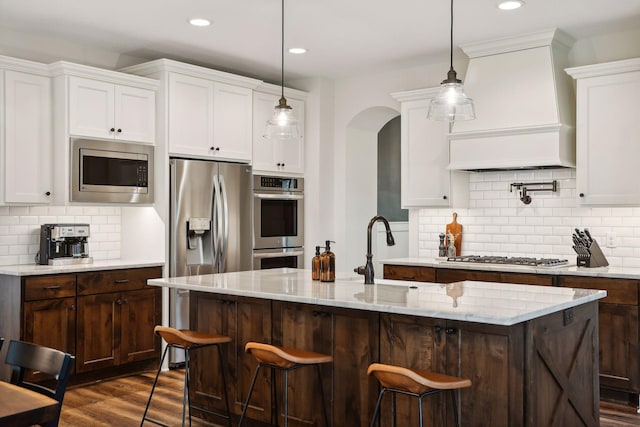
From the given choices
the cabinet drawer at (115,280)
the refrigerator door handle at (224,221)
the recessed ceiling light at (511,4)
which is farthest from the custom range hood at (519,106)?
the cabinet drawer at (115,280)

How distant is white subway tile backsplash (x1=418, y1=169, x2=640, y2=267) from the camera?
5.33m

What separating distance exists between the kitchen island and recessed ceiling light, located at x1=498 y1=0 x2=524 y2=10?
2.03 m

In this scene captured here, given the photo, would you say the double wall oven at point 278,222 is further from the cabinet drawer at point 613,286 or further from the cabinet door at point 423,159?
the cabinet drawer at point 613,286

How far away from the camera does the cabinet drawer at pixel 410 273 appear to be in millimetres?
5676

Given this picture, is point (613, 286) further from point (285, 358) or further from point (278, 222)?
point (278, 222)

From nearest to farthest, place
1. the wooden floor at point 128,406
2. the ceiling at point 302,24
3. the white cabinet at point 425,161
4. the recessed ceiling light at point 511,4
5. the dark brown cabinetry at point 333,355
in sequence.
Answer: the dark brown cabinetry at point 333,355 < the wooden floor at point 128,406 < the recessed ceiling light at point 511,4 < the ceiling at point 302,24 < the white cabinet at point 425,161

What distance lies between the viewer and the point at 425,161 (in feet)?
20.0

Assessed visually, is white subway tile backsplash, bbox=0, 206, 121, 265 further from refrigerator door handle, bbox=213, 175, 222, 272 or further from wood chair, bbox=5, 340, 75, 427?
wood chair, bbox=5, 340, 75, 427

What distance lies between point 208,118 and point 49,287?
2.08 metres

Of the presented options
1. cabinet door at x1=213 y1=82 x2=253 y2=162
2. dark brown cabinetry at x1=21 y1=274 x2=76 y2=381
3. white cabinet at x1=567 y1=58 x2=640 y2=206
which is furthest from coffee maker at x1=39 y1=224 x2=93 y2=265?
white cabinet at x1=567 y1=58 x2=640 y2=206

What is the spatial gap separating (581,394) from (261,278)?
1.99 metres

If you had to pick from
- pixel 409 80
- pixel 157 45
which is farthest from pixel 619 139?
pixel 157 45

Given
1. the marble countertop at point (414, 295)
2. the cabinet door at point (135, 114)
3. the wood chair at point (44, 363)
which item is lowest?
the wood chair at point (44, 363)

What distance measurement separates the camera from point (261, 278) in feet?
14.0
